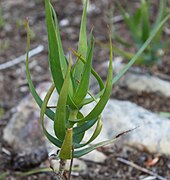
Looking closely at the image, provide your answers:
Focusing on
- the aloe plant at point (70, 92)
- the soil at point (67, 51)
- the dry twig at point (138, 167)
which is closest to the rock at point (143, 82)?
the soil at point (67, 51)

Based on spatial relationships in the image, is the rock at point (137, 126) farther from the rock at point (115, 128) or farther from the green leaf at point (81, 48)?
the green leaf at point (81, 48)

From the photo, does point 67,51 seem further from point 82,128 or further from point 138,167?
point 82,128

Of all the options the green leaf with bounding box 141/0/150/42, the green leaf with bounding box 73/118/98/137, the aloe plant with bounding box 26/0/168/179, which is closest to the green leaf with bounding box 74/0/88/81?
the aloe plant with bounding box 26/0/168/179

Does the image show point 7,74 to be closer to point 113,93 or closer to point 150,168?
point 113,93

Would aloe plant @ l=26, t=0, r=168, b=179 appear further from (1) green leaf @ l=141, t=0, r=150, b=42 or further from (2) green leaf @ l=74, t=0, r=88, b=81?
(1) green leaf @ l=141, t=0, r=150, b=42

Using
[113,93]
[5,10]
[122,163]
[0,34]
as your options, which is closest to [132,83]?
[113,93]
